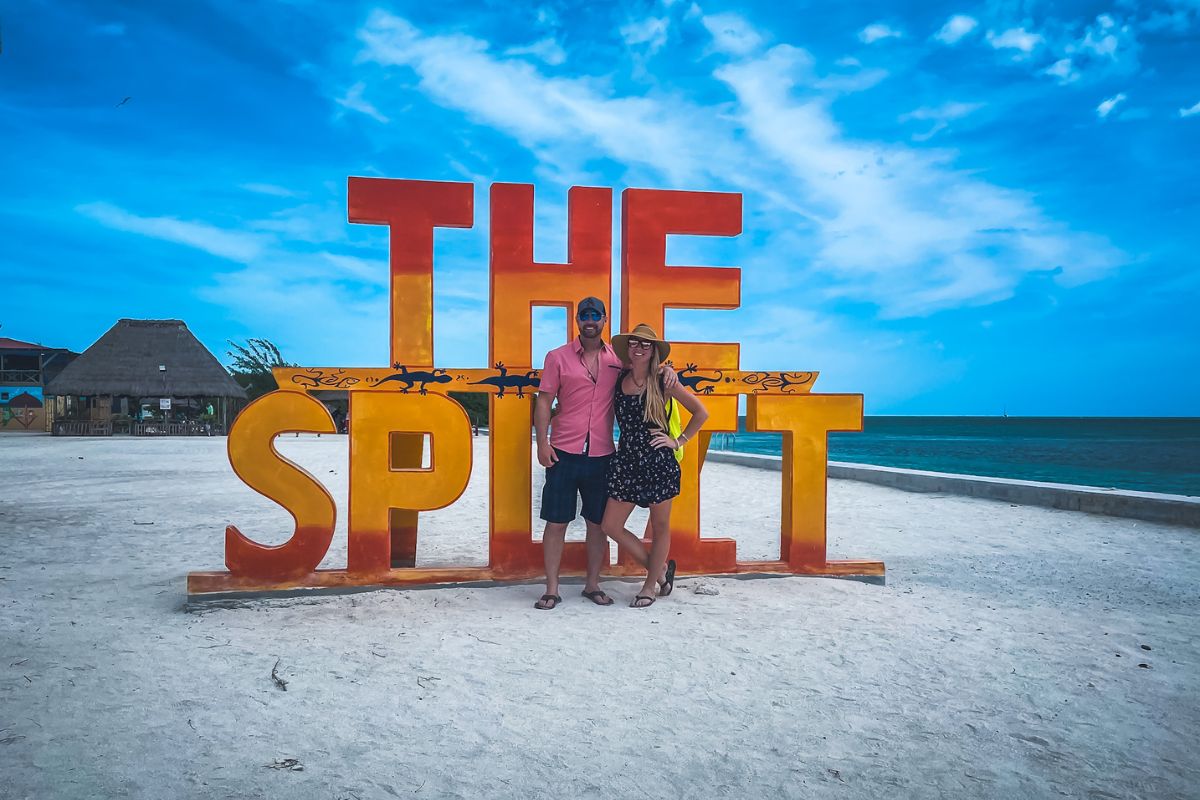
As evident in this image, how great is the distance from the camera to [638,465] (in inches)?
166

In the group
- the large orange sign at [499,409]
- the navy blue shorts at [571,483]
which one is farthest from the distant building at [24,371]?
the navy blue shorts at [571,483]

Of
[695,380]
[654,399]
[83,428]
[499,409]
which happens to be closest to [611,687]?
[654,399]

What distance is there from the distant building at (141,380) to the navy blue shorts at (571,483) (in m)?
31.2

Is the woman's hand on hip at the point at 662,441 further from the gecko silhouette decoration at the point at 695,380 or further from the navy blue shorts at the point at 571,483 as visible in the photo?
the gecko silhouette decoration at the point at 695,380

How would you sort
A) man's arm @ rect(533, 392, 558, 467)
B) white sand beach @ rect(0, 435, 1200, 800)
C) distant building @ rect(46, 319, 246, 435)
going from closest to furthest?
Answer: white sand beach @ rect(0, 435, 1200, 800)
man's arm @ rect(533, 392, 558, 467)
distant building @ rect(46, 319, 246, 435)

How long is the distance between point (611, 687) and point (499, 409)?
86.1 inches

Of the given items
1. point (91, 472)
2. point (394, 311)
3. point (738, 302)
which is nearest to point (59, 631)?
point (394, 311)

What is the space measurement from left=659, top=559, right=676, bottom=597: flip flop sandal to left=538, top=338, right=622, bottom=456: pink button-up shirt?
894mm

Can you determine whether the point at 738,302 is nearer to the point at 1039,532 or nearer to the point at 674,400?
the point at 674,400

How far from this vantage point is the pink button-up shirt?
14.0ft

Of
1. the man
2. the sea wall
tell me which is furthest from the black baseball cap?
the sea wall

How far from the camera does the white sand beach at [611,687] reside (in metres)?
2.31

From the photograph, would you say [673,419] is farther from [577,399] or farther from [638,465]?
[577,399]

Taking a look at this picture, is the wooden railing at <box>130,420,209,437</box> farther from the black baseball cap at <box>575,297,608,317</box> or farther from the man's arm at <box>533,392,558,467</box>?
the black baseball cap at <box>575,297,608,317</box>
